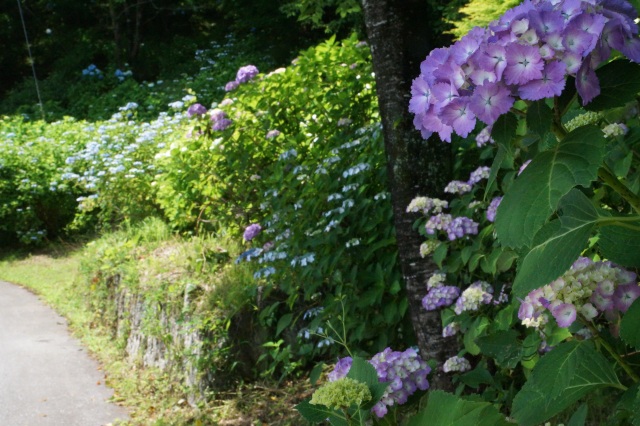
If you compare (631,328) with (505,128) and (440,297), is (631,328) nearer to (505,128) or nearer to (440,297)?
(505,128)

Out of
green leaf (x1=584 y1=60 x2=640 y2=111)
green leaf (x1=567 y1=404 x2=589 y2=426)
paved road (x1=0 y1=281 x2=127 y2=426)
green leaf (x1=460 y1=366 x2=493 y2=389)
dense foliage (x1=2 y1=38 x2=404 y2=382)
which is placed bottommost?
paved road (x1=0 y1=281 x2=127 y2=426)

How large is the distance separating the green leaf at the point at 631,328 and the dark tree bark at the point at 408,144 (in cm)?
197

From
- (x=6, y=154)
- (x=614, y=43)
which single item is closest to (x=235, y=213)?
(x=614, y=43)

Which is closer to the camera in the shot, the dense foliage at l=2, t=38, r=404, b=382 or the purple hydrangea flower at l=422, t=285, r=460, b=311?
the purple hydrangea flower at l=422, t=285, r=460, b=311

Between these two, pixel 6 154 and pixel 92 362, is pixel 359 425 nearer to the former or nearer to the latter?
pixel 92 362

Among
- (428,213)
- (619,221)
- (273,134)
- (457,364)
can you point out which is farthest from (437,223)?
(273,134)

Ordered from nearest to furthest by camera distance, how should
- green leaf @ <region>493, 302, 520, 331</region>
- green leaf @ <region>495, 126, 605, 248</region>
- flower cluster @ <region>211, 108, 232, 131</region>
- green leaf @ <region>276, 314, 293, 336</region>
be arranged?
green leaf @ <region>495, 126, 605, 248</region>, green leaf @ <region>493, 302, 520, 331</region>, green leaf @ <region>276, 314, 293, 336</region>, flower cluster @ <region>211, 108, 232, 131</region>

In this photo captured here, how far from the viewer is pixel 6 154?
11.6 m

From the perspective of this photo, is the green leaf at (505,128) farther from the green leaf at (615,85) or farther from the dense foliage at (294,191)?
the dense foliage at (294,191)

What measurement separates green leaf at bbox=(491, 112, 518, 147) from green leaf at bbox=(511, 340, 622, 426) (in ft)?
1.53

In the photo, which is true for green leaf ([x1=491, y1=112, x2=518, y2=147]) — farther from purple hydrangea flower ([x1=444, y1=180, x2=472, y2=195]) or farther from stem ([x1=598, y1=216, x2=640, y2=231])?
purple hydrangea flower ([x1=444, y1=180, x2=472, y2=195])

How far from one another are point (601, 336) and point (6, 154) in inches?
442

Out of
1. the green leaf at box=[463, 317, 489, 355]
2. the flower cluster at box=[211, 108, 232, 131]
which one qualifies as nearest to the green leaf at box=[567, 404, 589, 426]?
the green leaf at box=[463, 317, 489, 355]

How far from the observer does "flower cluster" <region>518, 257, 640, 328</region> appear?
A: 4.99 ft
